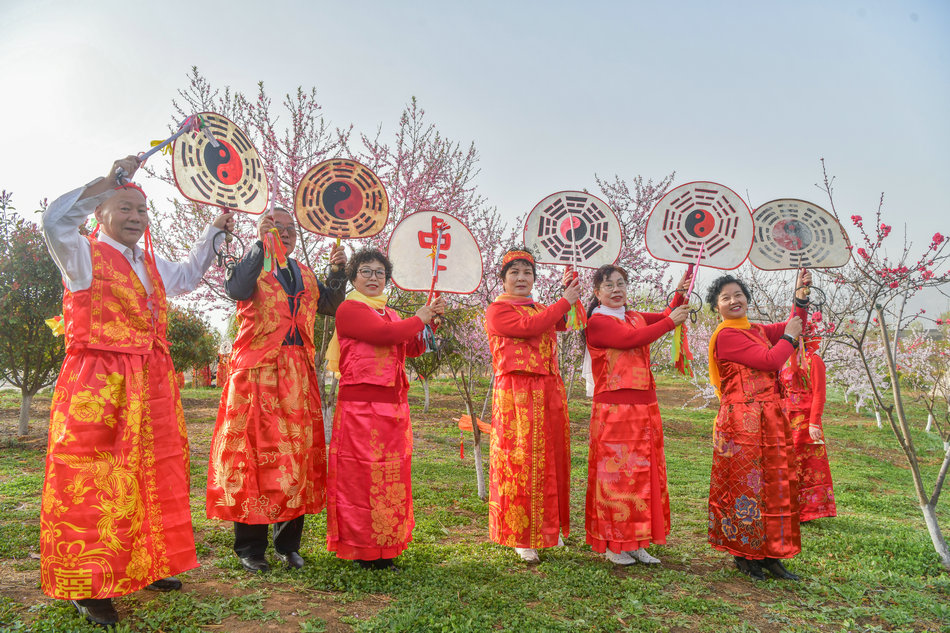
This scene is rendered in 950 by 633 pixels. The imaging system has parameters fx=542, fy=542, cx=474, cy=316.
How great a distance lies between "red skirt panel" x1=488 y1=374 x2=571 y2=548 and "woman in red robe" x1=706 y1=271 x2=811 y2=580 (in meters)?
1.05

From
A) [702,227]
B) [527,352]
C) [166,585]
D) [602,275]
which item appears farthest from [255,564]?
[702,227]

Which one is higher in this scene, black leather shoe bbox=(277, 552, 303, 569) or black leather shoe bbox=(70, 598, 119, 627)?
black leather shoe bbox=(70, 598, 119, 627)

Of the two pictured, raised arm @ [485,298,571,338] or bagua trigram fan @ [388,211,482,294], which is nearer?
Answer: raised arm @ [485,298,571,338]

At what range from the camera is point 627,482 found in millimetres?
3699

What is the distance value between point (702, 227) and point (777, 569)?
8.04 ft

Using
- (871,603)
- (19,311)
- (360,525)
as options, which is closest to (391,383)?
(360,525)

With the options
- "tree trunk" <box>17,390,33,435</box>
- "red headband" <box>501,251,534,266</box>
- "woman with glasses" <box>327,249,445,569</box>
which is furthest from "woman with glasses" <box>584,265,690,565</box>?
"tree trunk" <box>17,390,33,435</box>

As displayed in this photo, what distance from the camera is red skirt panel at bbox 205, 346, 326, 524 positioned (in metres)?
3.17

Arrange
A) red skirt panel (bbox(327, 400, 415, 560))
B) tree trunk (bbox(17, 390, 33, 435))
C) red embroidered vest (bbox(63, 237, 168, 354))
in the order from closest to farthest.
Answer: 1. red embroidered vest (bbox(63, 237, 168, 354))
2. red skirt panel (bbox(327, 400, 415, 560))
3. tree trunk (bbox(17, 390, 33, 435))

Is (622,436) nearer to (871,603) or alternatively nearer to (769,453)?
(769,453)

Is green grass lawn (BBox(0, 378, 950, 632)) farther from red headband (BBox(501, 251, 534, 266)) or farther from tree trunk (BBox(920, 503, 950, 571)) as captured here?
red headband (BBox(501, 251, 534, 266))

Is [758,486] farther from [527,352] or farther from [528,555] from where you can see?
[527,352]

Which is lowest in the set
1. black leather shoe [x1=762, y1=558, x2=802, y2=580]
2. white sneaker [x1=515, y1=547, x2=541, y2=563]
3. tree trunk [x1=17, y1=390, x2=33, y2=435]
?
black leather shoe [x1=762, y1=558, x2=802, y2=580]

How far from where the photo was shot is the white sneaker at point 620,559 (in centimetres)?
374
